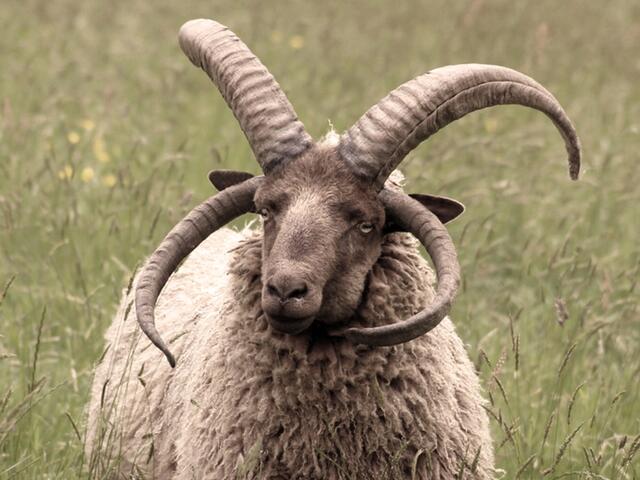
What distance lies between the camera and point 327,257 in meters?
3.70

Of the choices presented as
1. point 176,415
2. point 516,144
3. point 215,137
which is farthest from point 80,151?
point 176,415

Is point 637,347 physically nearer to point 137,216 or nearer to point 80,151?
point 137,216

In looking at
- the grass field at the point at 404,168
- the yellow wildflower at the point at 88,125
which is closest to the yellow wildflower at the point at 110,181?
the grass field at the point at 404,168

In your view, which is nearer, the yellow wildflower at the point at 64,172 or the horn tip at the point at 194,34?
the horn tip at the point at 194,34

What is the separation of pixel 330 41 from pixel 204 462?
744cm

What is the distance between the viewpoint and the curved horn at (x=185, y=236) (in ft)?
12.4

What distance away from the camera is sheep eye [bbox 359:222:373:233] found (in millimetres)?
3852

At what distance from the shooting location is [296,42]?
10.5 metres

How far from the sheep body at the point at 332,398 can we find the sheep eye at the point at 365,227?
0.19m

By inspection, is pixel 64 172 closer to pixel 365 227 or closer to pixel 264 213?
pixel 264 213

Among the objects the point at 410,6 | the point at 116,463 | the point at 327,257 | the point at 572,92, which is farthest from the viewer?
the point at 410,6

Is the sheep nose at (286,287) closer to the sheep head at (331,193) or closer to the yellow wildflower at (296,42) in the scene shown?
the sheep head at (331,193)

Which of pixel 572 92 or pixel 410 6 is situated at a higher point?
pixel 410 6

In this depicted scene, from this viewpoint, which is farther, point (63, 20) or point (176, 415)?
point (63, 20)
